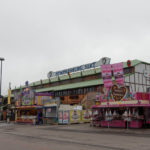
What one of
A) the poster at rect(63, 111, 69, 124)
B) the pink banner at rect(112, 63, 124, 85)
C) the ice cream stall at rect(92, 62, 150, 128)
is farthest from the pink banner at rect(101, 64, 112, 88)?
the poster at rect(63, 111, 69, 124)

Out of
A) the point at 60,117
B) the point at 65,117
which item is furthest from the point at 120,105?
the point at 60,117

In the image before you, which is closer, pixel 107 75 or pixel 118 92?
pixel 118 92

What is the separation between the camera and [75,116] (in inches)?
1414

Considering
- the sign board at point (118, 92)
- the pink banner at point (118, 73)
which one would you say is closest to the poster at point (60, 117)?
the sign board at point (118, 92)

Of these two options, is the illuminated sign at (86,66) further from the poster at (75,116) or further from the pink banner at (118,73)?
the pink banner at (118,73)

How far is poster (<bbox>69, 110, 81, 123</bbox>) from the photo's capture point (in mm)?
35438

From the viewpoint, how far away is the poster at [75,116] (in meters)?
35.4

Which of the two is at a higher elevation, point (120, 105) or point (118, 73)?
point (118, 73)

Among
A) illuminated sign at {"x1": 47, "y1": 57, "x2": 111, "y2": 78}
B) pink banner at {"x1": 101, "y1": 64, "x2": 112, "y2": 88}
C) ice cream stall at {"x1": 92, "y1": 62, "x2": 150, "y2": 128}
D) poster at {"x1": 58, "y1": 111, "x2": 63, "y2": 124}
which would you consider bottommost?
poster at {"x1": 58, "y1": 111, "x2": 63, "y2": 124}

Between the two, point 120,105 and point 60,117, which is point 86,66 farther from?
point 120,105

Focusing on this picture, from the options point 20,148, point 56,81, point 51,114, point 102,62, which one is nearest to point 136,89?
point 102,62

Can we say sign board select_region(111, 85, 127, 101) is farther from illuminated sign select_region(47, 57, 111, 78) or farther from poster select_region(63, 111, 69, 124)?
illuminated sign select_region(47, 57, 111, 78)

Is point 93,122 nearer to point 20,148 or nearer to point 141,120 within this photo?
point 141,120

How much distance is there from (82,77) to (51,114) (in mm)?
22587
